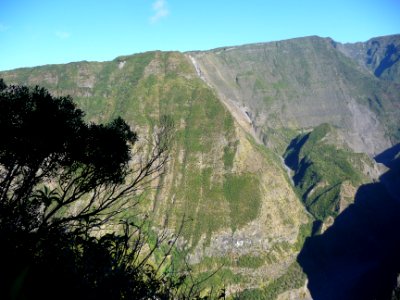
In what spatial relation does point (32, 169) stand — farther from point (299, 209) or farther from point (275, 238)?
point (299, 209)

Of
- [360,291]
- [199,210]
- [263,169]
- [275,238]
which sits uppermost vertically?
[263,169]

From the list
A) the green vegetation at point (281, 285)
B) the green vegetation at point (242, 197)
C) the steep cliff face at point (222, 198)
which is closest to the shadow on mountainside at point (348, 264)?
the green vegetation at point (281, 285)

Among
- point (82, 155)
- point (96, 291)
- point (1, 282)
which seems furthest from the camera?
point (82, 155)

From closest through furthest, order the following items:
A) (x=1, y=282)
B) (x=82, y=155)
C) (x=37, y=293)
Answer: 1. (x=1, y=282)
2. (x=37, y=293)
3. (x=82, y=155)

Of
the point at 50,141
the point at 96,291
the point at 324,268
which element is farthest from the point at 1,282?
the point at 324,268

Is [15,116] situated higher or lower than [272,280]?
higher

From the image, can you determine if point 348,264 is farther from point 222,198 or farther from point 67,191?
point 67,191

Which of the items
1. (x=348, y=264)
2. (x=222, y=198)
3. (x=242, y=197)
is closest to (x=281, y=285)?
(x=242, y=197)

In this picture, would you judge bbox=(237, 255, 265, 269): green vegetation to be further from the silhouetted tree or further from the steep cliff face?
the silhouetted tree

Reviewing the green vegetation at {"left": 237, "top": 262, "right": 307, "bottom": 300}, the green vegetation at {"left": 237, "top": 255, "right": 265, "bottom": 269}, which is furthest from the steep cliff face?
the green vegetation at {"left": 237, "top": 262, "right": 307, "bottom": 300}

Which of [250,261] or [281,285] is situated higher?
[250,261]

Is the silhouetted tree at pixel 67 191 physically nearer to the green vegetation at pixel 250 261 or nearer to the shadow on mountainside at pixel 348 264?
the shadow on mountainside at pixel 348 264
